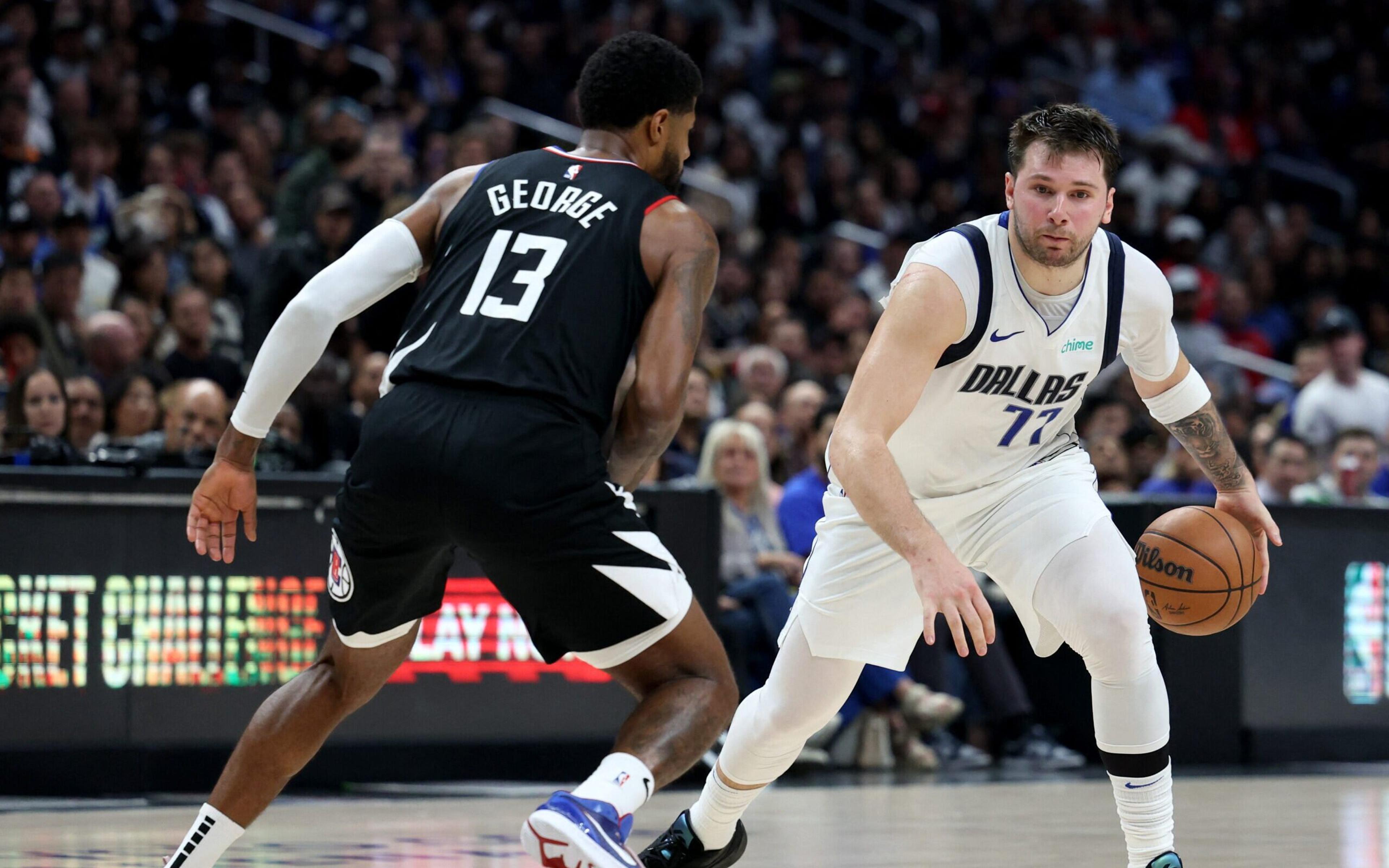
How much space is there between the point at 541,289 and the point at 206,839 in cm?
150

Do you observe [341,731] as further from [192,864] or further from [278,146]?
[278,146]

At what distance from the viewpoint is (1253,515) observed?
5.32 metres

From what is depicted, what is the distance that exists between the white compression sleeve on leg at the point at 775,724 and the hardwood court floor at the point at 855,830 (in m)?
0.69

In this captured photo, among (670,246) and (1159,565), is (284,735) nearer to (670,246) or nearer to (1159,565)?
(670,246)

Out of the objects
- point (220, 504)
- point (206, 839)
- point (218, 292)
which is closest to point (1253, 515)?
point (220, 504)

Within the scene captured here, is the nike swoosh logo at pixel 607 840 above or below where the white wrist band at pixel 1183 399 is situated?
below

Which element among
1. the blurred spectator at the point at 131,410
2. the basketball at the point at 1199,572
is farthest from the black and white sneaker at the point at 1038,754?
the blurred spectator at the point at 131,410

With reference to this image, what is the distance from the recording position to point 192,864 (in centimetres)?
431

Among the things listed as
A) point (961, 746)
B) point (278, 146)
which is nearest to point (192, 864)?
point (961, 746)

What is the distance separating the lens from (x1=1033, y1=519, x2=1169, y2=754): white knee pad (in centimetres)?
464

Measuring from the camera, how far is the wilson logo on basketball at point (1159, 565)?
207 inches

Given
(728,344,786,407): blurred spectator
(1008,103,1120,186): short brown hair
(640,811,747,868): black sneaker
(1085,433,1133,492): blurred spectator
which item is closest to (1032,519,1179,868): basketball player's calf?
(1008,103,1120,186): short brown hair

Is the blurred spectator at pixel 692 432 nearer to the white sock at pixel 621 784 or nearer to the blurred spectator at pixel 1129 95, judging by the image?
the white sock at pixel 621 784

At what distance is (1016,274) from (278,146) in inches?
382
